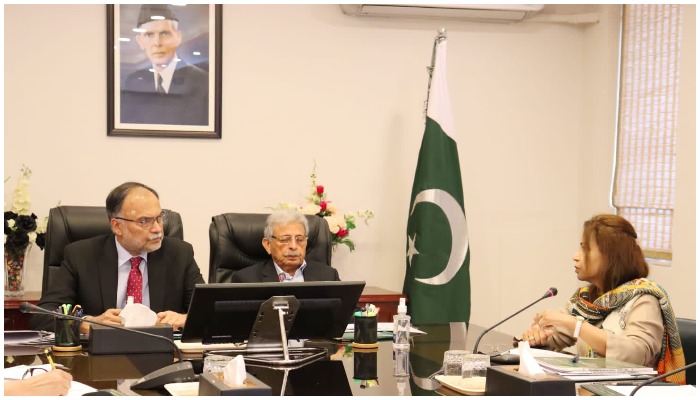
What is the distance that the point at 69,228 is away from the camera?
11.5ft

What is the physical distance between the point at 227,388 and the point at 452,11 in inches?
150

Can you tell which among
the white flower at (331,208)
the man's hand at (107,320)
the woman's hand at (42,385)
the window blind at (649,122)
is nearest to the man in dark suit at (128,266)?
the man's hand at (107,320)

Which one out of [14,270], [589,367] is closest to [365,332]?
[589,367]

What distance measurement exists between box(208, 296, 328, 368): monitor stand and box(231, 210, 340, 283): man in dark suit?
0.93 m

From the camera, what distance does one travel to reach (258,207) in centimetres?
487

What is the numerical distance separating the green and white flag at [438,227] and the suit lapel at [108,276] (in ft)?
5.98

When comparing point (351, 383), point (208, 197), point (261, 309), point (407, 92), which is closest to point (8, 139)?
point (208, 197)

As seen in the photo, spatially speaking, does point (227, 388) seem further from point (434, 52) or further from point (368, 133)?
point (368, 133)

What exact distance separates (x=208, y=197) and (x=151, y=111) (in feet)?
1.86

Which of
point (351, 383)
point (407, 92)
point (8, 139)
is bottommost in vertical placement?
point (351, 383)

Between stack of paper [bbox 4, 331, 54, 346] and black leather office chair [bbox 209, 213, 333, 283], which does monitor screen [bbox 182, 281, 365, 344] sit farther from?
black leather office chair [bbox 209, 213, 333, 283]

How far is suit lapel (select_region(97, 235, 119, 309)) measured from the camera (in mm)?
3320

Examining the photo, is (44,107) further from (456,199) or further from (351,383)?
(351,383)

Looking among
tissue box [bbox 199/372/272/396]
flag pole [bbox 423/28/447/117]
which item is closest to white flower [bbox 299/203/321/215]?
flag pole [bbox 423/28/447/117]
